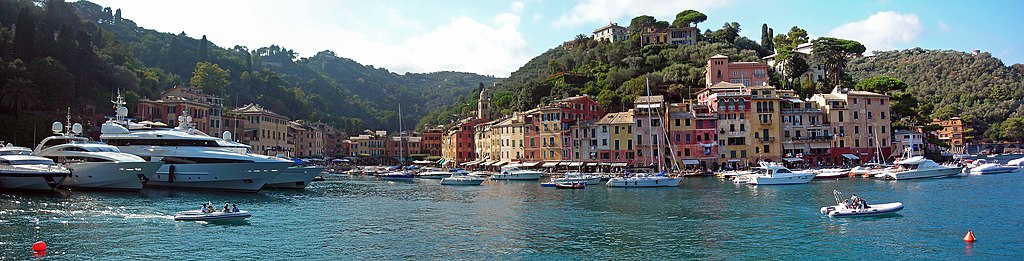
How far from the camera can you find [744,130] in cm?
8994

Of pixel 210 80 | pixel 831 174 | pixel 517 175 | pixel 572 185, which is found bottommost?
pixel 572 185

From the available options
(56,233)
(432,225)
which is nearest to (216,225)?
(56,233)

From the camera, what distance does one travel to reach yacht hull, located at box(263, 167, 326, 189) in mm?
64250

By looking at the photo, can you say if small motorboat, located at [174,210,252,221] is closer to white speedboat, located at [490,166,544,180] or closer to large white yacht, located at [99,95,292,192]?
large white yacht, located at [99,95,292,192]

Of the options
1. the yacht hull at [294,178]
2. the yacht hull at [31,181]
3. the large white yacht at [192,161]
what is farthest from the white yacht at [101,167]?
the yacht hull at [294,178]

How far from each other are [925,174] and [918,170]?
902 mm

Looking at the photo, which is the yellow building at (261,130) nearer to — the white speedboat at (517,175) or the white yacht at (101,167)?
the white speedboat at (517,175)

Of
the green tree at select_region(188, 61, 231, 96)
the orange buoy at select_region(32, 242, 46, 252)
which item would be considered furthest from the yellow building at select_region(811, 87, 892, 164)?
the green tree at select_region(188, 61, 231, 96)

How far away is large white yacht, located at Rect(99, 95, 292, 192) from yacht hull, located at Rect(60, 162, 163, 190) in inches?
106

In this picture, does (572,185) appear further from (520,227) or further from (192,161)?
(192,161)

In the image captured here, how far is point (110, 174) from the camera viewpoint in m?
51.8

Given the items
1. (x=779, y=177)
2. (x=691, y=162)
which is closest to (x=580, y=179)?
(x=779, y=177)

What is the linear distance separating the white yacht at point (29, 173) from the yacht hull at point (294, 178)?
1714 cm

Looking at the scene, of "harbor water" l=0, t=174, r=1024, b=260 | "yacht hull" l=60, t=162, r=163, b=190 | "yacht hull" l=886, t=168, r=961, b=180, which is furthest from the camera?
"yacht hull" l=886, t=168, r=961, b=180
